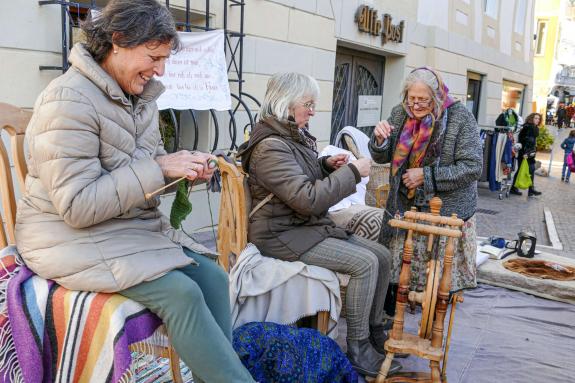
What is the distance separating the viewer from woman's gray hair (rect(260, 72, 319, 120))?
2674 mm

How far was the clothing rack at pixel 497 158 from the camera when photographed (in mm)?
9555

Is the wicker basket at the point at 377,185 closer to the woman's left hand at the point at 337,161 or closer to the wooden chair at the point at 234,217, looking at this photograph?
the woman's left hand at the point at 337,161

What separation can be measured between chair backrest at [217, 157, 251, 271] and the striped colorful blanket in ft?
3.00

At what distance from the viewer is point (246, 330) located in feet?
8.02

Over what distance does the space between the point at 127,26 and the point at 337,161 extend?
1507 millimetres

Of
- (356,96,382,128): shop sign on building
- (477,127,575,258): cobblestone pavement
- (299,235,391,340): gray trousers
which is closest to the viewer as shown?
(299,235,391,340): gray trousers

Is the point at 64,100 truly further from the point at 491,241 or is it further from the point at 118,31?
the point at 491,241

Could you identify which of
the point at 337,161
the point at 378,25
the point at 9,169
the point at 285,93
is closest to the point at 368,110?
the point at 378,25

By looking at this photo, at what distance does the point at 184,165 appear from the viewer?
178cm

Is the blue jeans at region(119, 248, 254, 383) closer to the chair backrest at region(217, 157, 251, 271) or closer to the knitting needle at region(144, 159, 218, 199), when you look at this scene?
the knitting needle at region(144, 159, 218, 199)

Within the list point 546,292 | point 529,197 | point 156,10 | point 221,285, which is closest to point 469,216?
point 546,292

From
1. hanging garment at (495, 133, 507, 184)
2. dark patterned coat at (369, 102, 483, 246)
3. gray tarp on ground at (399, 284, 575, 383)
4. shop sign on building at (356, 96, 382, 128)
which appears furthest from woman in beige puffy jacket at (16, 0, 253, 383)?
hanging garment at (495, 133, 507, 184)

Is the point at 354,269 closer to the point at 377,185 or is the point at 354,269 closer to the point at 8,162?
the point at 8,162

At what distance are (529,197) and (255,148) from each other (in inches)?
360
